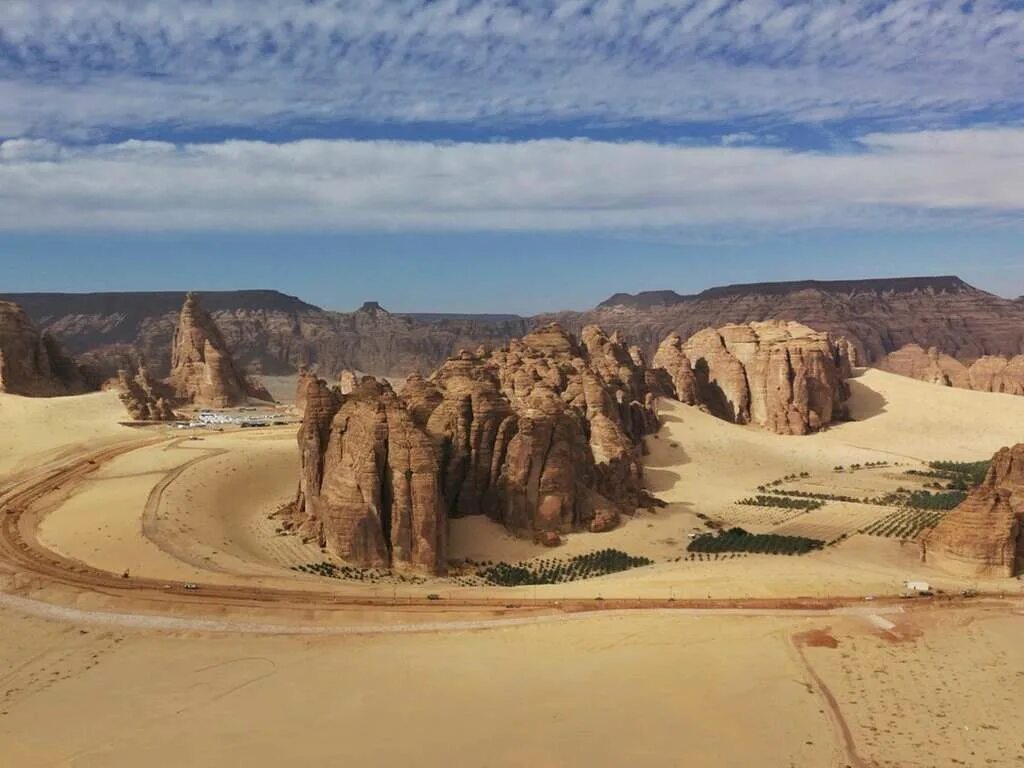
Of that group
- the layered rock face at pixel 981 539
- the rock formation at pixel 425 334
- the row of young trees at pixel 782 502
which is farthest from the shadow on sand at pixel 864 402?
the rock formation at pixel 425 334

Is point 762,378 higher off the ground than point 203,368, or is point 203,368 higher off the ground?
point 203,368

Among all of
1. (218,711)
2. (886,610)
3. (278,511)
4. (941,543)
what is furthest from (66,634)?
(941,543)

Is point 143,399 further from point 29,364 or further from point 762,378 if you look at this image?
point 762,378

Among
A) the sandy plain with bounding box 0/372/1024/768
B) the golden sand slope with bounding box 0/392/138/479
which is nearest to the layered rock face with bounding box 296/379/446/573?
the sandy plain with bounding box 0/372/1024/768

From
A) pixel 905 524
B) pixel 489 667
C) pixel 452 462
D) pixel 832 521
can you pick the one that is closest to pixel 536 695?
pixel 489 667

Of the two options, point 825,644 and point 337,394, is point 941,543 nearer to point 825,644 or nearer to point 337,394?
point 825,644

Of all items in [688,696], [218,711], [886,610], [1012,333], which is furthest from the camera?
[1012,333]

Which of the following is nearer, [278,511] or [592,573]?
[592,573]
